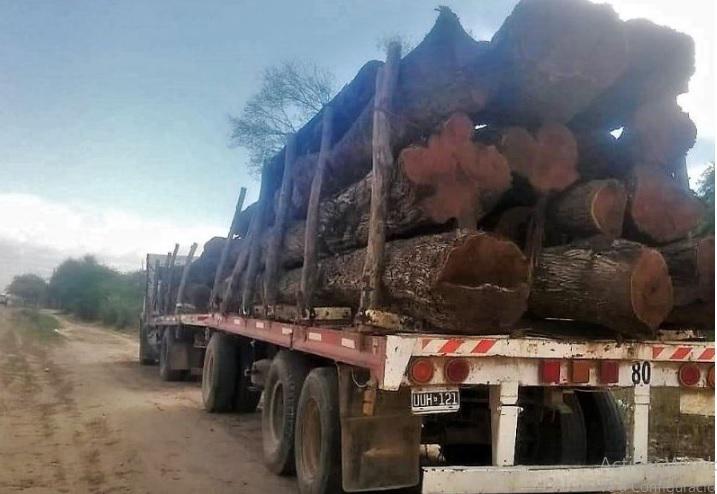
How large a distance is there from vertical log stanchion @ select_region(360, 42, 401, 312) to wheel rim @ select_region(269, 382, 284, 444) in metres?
2.02

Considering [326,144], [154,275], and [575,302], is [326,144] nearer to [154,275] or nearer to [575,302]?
[575,302]

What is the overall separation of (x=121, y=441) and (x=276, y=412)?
2.00 m

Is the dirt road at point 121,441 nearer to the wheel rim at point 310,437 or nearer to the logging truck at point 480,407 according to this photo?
the wheel rim at point 310,437

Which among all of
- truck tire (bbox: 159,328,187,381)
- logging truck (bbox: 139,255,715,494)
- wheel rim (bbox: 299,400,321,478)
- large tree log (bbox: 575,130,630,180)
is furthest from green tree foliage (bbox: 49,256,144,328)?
large tree log (bbox: 575,130,630,180)

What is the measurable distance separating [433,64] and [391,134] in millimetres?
528

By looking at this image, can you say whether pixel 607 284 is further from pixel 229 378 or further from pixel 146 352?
pixel 146 352

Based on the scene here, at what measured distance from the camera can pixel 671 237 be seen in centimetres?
457

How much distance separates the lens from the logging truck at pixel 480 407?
12.9 feet

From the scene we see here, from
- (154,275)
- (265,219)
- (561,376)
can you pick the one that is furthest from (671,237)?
(154,275)

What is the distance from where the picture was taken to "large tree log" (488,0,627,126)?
4.12m

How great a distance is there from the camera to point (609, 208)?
4.22m

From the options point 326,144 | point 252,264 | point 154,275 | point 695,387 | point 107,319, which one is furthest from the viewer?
point 107,319

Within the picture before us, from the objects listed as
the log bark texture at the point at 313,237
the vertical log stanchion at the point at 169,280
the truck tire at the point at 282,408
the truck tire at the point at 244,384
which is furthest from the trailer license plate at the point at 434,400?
the vertical log stanchion at the point at 169,280

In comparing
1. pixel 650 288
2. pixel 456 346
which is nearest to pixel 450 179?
pixel 456 346
